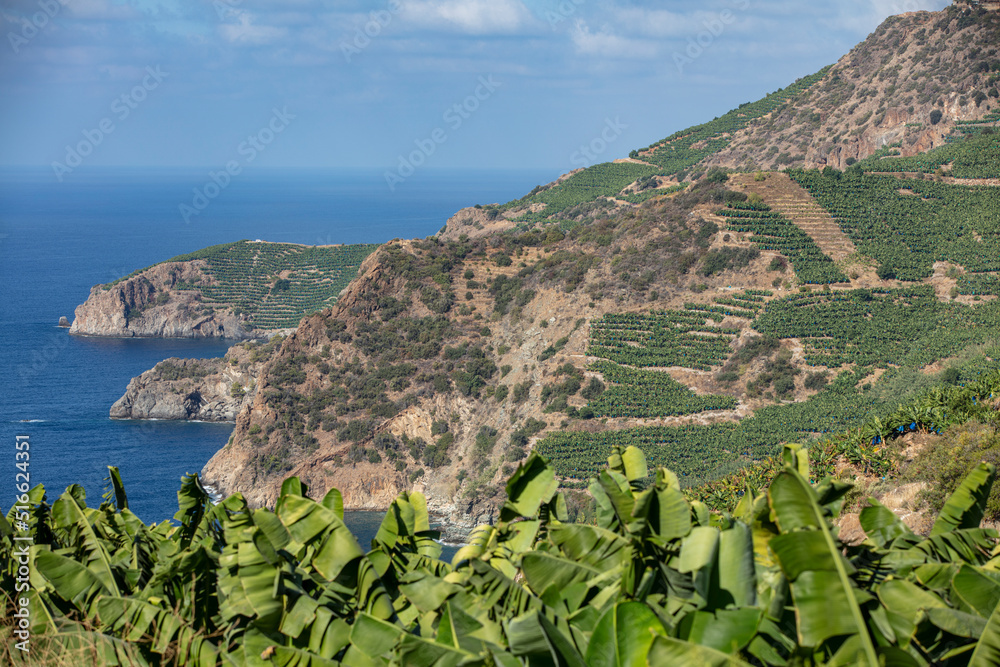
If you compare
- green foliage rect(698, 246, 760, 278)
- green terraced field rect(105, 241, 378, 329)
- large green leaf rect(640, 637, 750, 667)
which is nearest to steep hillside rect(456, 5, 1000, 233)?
green terraced field rect(105, 241, 378, 329)

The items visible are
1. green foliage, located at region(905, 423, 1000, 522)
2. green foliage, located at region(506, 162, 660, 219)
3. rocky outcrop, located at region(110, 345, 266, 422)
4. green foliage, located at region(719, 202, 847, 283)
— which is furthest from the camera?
green foliage, located at region(506, 162, 660, 219)

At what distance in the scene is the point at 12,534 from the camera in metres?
6.58

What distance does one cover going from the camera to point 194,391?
225 ft

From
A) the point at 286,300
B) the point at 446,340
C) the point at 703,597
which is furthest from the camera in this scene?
the point at 286,300

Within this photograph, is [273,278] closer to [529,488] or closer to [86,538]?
[86,538]

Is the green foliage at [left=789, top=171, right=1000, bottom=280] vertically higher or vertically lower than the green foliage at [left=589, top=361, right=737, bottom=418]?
higher

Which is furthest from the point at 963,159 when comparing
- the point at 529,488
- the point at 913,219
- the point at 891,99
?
the point at 529,488

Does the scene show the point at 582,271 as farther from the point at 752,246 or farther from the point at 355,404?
the point at 355,404

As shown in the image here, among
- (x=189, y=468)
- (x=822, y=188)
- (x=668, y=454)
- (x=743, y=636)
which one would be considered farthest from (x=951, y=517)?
(x=189, y=468)

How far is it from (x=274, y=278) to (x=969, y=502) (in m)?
109

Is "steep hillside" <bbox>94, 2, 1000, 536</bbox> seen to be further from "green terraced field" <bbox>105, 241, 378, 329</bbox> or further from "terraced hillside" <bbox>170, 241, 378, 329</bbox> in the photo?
"green terraced field" <bbox>105, 241, 378, 329</bbox>

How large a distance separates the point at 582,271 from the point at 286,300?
65.1 m

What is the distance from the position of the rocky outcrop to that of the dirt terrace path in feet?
152

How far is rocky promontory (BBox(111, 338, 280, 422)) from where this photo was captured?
67.6 meters
